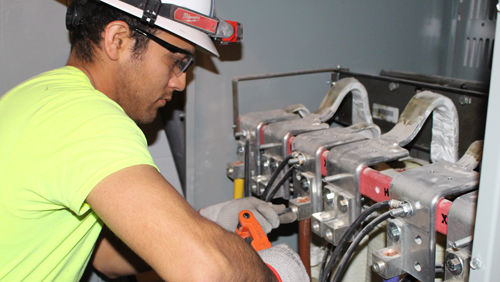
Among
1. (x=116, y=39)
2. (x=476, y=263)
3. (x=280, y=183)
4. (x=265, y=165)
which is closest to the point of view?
(x=476, y=263)

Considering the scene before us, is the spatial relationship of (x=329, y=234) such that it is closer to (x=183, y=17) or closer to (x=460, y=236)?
(x=460, y=236)

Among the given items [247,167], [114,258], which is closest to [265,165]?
[247,167]

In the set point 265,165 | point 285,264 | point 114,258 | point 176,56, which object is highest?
point 176,56

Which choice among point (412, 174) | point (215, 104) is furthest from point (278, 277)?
point (215, 104)

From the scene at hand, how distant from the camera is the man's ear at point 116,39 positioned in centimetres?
95

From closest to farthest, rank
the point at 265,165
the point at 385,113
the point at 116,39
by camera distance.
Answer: the point at 116,39, the point at 265,165, the point at 385,113

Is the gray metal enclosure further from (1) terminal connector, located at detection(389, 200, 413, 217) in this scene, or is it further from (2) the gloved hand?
(1) terminal connector, located at detection(389, 200, 413, 217)

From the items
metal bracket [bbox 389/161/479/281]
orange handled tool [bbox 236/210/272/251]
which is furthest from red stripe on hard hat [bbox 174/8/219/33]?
metal bracket [bbox 389/161/479/281]

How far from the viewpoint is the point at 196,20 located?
0.97 metres

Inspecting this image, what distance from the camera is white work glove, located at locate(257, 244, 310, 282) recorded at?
847 mm

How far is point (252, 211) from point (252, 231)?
8 centimetres

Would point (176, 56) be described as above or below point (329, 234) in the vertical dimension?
above

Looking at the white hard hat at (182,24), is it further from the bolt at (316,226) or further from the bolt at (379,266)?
the bolt at (379,266)

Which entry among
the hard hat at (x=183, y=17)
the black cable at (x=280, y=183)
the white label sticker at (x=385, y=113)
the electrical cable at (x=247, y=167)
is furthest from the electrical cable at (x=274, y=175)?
the white label sticker at (x=385, y=113)
